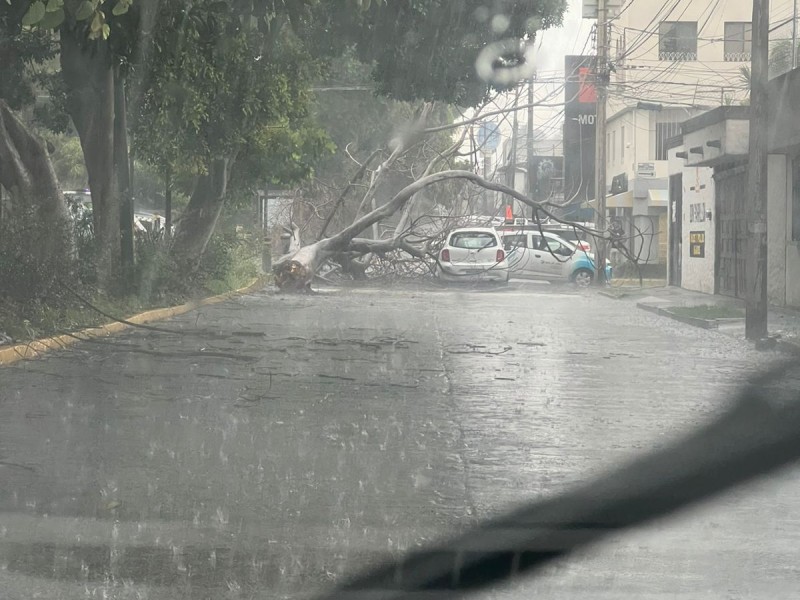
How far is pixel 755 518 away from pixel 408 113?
1418 inches

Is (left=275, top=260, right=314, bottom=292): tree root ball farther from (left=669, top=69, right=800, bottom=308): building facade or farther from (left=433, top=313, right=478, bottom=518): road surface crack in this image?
(left=433, top=313, right=478, bottom=518): road surface crack

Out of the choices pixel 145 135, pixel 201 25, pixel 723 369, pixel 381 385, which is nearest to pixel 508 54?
pixel 145 135

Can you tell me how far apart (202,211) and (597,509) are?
64.7ft

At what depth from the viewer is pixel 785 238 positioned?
24578mm

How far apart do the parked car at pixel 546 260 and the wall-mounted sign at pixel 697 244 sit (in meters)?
4.61

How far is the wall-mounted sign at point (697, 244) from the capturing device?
30.8m

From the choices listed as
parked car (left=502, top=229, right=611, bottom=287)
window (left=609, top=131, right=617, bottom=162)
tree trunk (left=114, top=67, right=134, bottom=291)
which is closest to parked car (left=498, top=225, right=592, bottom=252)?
parked car (left=502, top=229, right=611, bottom=287)

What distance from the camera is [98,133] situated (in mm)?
19734

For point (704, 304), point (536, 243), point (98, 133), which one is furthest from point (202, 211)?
point (536, 243)

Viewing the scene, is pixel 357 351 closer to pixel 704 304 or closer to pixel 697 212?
pixel 704 304

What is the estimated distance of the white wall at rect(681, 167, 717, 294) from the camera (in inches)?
1183

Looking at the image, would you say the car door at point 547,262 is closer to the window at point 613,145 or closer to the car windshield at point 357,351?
the car windshield at point 357,351

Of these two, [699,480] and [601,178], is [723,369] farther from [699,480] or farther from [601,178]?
[601,178]

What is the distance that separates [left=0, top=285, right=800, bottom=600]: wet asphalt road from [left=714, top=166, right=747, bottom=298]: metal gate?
35.3 feet
